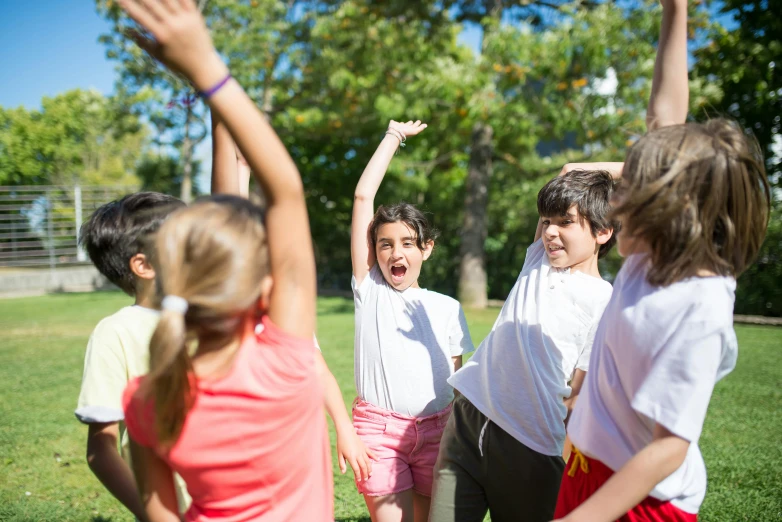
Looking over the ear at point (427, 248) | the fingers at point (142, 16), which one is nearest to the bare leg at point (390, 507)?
the ear at point (427, 248)

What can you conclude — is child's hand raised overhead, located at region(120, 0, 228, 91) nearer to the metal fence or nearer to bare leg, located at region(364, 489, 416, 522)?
bare leg, located at region(364, 489, 416, 522)

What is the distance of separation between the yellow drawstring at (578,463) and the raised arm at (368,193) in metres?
1.36

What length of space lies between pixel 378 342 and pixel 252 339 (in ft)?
4.12

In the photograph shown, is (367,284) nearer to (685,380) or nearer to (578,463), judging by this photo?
(578,463)

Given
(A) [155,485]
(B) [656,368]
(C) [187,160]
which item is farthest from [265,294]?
(C) [187,160]

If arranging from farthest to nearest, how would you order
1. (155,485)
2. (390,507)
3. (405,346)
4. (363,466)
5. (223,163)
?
(405,346), (390,507), (363,466), (223,163), (155,485)

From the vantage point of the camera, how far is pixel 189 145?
19266 millimetres

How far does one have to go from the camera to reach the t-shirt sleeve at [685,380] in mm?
1230

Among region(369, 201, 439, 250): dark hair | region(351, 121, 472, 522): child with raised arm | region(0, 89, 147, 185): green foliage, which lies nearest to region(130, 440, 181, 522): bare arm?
region(351, 121, 472, 522): child with raised arm

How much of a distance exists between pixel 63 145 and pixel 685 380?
46.2 meters

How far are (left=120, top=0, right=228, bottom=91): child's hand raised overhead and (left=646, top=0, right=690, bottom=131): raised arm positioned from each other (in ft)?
3.85

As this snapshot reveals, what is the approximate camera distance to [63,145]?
40.6 metres

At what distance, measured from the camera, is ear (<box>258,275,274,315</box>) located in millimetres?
1317

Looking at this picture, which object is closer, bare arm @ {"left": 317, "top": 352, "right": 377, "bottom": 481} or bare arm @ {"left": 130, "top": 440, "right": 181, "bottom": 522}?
bare arm @ {"left": 130, "top": 440, "right": 181, "bottom": 522}
